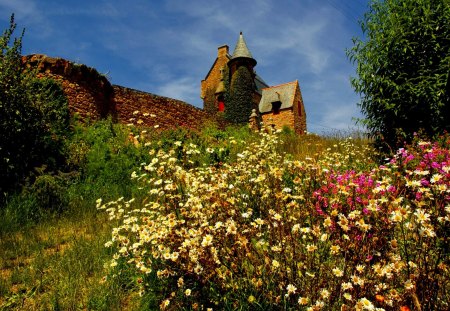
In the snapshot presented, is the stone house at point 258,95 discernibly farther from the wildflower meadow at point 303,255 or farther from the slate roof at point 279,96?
the wildflower meadow at point 303,255

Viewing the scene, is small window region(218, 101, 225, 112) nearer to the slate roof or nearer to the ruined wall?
the slate roof

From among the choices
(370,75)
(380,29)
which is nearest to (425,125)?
(370,75)

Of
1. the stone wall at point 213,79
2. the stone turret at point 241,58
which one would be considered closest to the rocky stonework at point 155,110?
the stone turret at point 241,58

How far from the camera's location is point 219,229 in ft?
8.97

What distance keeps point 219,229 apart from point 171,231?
0.51 meters

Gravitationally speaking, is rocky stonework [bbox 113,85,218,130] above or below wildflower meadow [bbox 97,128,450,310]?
above

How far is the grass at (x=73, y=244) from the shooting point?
3270 millimetres

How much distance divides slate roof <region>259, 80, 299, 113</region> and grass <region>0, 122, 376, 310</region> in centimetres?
2104

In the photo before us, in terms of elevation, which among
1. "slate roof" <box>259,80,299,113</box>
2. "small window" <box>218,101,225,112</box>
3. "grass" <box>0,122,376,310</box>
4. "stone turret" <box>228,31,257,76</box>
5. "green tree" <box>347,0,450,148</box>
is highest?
"stone turret" <box>228,31,257,76</box>

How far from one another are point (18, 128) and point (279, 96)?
25.0 meters

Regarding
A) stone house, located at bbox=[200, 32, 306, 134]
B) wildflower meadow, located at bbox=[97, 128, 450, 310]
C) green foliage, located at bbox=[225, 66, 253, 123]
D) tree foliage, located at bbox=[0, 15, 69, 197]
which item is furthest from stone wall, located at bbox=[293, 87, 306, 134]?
wildflower meadow, located at bbox=[97, 128, 450, 310]

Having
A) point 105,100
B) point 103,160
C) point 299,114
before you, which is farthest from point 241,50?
point 103,160

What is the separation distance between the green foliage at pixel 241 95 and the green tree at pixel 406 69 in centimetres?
1812

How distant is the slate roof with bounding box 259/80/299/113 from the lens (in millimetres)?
29116
